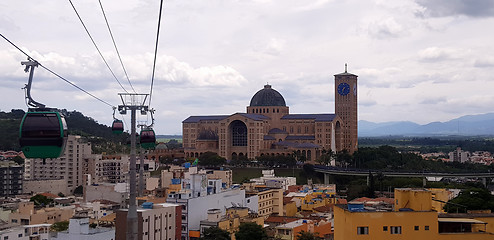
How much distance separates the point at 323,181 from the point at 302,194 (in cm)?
2092

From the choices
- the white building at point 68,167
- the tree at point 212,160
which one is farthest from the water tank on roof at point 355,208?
the tree at point 212,160

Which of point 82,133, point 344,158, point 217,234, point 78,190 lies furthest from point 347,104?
point 217,234

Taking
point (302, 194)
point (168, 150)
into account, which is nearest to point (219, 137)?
point (168, 150)

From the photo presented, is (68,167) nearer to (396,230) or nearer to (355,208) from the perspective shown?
(355,208)

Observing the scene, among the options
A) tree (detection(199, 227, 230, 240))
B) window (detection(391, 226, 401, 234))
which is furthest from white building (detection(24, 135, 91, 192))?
window (detection(391, 226, 401, 234))

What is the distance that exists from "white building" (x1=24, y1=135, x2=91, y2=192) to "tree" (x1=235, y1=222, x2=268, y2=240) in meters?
42.4

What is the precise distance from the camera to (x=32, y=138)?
11.2m

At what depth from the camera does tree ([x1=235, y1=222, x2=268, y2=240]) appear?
3538cm

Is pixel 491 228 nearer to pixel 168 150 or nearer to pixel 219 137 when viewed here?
pixel 219 137

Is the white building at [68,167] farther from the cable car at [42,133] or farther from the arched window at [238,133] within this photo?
the cable car at [42,133]

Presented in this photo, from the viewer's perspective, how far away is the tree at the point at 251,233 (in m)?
35.4

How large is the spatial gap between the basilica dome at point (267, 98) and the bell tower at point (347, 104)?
9.36 meters

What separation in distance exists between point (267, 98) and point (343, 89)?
501 inches

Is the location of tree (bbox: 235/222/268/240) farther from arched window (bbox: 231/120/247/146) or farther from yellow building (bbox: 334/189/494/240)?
arched window (bbox: 231/120/247/146)
